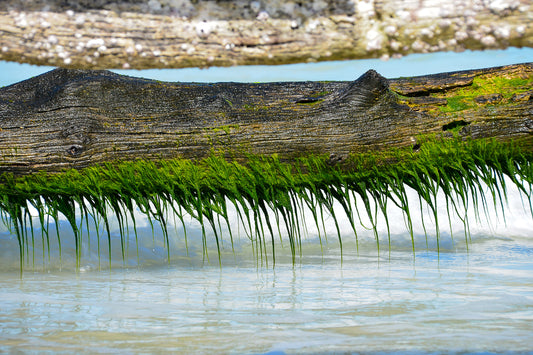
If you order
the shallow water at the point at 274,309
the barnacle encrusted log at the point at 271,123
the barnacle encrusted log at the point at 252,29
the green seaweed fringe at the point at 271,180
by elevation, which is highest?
the barnacle encrusted log at the point at 252,29

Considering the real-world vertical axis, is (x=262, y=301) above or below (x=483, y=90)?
below

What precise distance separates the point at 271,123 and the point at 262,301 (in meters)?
0.82

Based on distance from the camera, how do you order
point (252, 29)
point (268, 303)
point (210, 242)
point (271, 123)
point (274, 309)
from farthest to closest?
point (210, 242)
point (271, 123)
point (268, 303)
point (274, 309)
point (252, 29)

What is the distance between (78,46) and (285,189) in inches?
44.0

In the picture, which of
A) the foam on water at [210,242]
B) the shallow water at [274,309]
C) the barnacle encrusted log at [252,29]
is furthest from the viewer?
the foam on water at [210,242]

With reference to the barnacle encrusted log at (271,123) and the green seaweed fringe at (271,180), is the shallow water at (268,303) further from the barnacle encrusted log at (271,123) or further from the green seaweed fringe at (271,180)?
the barnacle encrusted log at (271,123)

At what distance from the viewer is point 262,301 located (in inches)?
82.6

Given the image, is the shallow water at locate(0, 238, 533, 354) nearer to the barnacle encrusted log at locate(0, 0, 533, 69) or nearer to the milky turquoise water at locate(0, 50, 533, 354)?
the milky turquoise water at locate(0, 50, 533, 354)

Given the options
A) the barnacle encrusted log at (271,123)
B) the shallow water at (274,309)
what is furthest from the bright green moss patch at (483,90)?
the shallow water at (274,309)

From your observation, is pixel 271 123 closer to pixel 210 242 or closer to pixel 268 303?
pixel 268 303

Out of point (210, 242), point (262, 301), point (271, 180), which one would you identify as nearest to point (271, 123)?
point (271, 180)

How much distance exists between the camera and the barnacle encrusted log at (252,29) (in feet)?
5.83

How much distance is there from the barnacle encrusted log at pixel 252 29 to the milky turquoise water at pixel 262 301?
928 mm

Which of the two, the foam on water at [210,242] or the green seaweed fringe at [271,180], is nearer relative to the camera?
the green seaweed fringe at [271,180]
